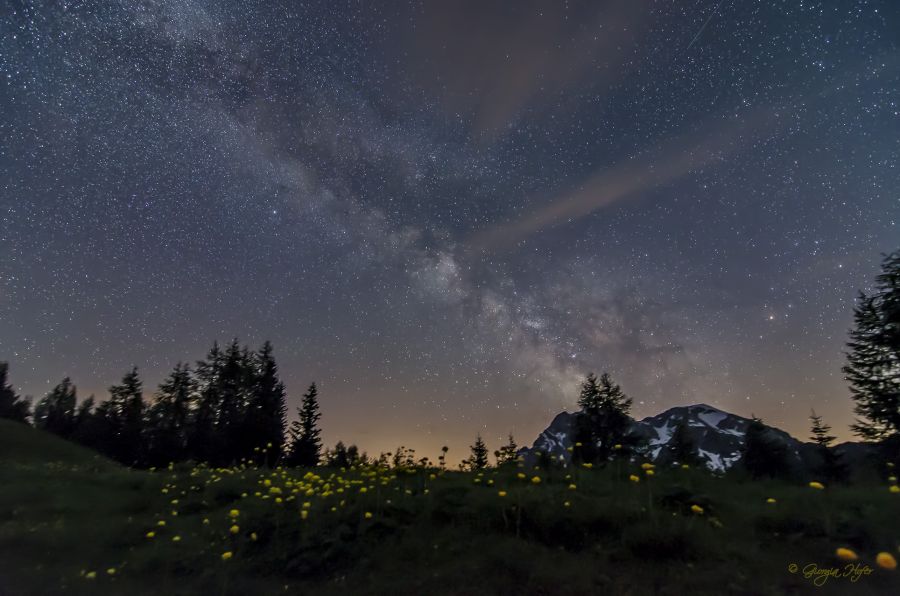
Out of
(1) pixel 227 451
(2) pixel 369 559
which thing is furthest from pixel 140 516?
(1) pixel 227 451

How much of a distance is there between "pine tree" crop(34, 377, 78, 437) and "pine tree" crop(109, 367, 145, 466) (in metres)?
9.01

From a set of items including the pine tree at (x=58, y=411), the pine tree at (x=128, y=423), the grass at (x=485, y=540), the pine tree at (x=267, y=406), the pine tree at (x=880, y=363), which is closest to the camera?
the grass at (x=485, y=540)

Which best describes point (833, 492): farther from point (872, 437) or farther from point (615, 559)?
point (872, 437)

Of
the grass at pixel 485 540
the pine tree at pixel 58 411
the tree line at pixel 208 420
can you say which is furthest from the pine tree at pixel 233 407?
the grass at pixel 485 540

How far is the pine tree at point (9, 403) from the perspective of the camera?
75.7m

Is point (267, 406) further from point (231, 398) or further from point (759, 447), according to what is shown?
point (759, 447)

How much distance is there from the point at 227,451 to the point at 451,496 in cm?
4545

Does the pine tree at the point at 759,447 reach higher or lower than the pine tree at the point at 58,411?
lower

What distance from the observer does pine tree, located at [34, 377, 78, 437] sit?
2761 inches

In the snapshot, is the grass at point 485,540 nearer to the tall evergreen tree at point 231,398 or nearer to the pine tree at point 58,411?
the tall evergreen tree at point 231,398

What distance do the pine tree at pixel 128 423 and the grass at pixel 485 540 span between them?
53.6 metres

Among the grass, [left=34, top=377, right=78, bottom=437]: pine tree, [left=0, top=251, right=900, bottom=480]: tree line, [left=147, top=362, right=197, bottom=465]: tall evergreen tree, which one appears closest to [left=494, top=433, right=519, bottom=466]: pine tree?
the grass

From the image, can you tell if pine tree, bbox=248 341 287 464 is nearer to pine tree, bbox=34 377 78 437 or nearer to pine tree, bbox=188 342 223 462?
pine tree, bbox=188 342 223 462

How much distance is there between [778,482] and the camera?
7441 mm
